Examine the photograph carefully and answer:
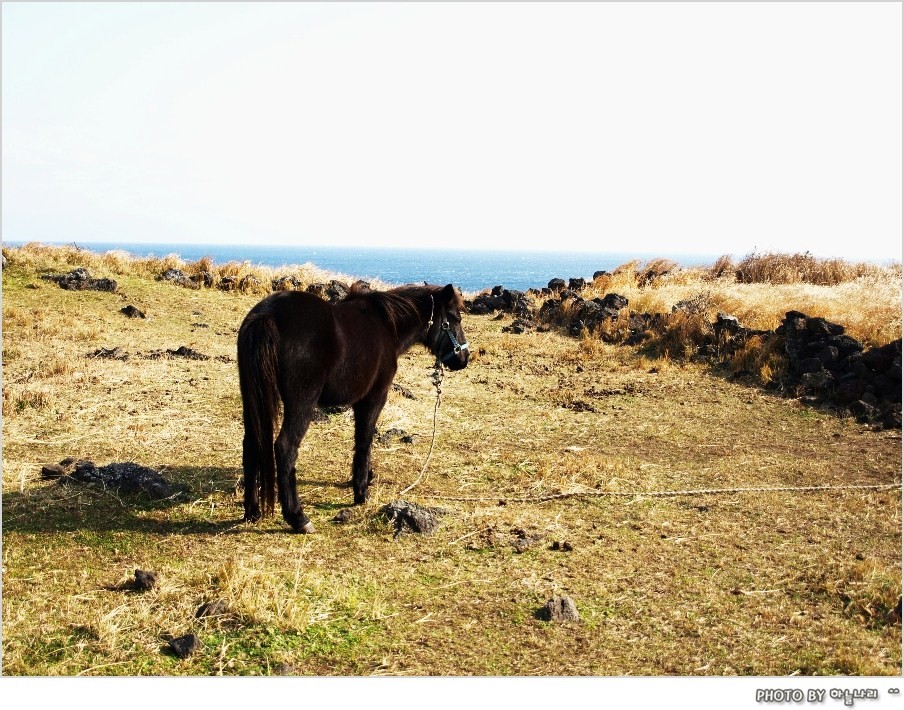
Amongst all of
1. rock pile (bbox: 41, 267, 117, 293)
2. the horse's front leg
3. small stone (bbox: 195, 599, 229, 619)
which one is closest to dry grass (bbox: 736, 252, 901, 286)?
rock pile (bbox: 41, 267, 117, 293)

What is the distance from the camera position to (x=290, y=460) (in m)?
6.10

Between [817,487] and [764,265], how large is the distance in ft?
59.6

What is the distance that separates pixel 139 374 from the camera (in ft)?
36.7

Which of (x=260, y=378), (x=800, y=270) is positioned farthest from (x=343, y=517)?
(x=800, y=270)

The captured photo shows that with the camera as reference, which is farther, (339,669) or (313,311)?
(313,311)

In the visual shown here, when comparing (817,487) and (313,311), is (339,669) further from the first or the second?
(817,487)

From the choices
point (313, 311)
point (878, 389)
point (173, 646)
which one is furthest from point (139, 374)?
point (878, 389)

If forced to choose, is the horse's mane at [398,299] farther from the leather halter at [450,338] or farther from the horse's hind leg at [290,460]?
the horse's hind leg at [290,460]

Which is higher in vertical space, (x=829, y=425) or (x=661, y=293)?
(x=661, y=293)

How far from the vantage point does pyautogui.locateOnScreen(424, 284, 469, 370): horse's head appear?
768 cm

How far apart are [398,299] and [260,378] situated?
6.58 feet

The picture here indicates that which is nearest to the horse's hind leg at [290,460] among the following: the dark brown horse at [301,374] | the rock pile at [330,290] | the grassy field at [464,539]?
the dark brown horse at [301,374]

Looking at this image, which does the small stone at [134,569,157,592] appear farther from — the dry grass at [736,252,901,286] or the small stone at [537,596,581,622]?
the dry grass at [736,252,901,286]
